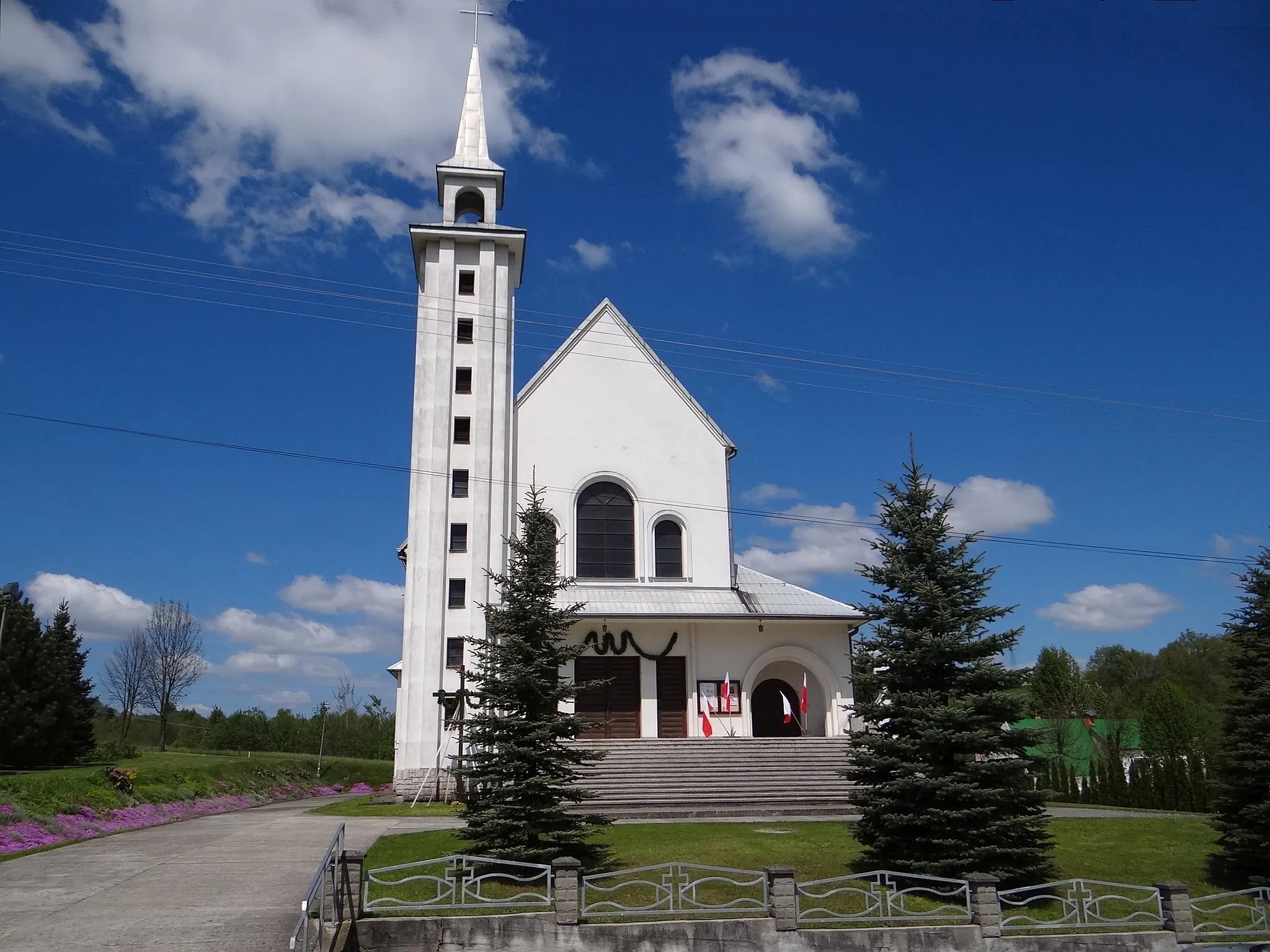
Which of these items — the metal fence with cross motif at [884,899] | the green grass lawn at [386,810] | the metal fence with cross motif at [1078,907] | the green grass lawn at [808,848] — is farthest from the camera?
the green grass lawn at [386,810]

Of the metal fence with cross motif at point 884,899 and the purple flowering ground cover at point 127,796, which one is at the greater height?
the purple flowering ground cover at point 127,796

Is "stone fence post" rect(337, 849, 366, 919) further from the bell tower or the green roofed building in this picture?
the green roofed building

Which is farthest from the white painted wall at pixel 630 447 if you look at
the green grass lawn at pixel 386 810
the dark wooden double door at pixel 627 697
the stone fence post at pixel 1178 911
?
the stone fence post at pixel 1178 911

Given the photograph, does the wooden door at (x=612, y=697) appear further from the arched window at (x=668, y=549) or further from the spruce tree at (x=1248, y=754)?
the spruce tree at (x=1248, y=754)

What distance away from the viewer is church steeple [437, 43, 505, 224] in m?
32.3

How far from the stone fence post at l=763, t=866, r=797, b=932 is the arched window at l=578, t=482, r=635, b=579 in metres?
19.4

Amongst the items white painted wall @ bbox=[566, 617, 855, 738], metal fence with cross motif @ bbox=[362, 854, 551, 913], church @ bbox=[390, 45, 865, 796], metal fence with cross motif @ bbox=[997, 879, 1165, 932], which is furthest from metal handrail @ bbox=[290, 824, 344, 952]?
white painted wall @ bbox=[566, 617, 855, 738]

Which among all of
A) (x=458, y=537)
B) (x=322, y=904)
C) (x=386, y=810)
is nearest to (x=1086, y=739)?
(x=458, y=537)

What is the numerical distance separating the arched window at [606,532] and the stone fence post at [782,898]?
1944 cm

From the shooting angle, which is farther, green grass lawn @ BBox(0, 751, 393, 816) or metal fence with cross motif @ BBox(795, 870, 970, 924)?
green grass lawn @ BBox(0, 751, 393, 816)

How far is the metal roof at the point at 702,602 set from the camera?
30.5m

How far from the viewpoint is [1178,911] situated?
1401 cm

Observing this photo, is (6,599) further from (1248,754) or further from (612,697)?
(1248,754)

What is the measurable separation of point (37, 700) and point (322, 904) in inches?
1009
